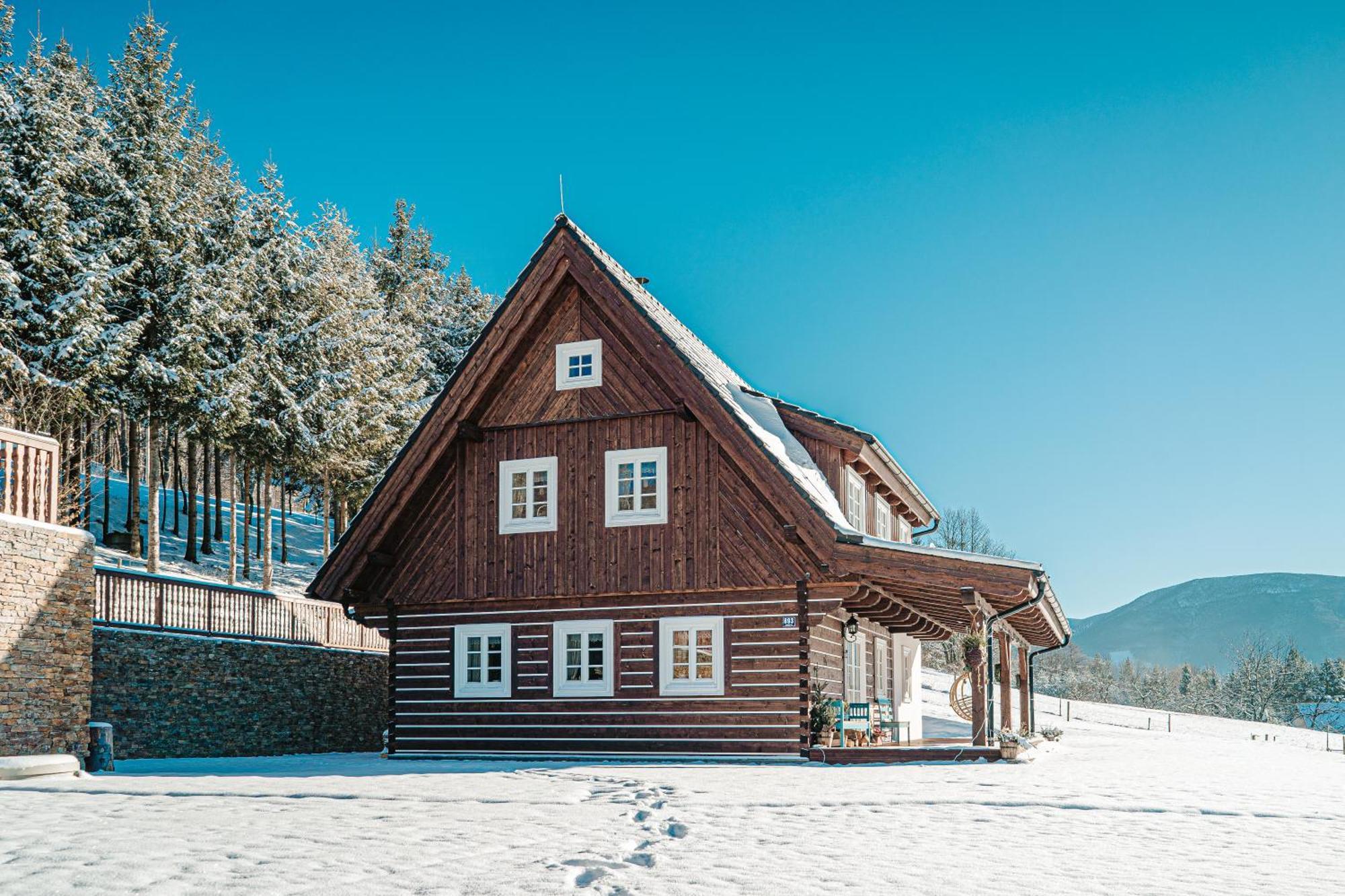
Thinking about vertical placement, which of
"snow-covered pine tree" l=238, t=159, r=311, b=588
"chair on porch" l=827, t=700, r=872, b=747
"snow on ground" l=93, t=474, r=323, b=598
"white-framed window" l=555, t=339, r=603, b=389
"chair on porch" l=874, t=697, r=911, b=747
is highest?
"snow-covered pine tree" l=238, t=159, r=311, b=588

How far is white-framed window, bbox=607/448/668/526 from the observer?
20562mm

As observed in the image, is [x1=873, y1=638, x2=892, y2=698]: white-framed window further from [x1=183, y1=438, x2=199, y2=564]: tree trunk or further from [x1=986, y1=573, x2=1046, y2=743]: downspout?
[x1=183, y1=438, x2=199, y2=564]: tree trunk

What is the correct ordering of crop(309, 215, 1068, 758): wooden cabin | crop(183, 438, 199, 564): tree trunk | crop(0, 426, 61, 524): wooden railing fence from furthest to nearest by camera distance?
crop(183, 438, 199, 564): tree trunk < crop(309, 215, 1068, 758): wooden cabin < crop(0, 426, 61, 524): wooden railing fence

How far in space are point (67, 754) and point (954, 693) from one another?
14.9m

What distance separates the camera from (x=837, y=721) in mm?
19266

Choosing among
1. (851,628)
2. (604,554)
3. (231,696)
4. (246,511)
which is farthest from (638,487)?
(246,511)

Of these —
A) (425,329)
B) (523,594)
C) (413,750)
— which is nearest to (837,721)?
(523,594)

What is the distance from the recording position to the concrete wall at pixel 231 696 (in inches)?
787

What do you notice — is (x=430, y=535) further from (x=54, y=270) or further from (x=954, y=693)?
(x=54, y=270)

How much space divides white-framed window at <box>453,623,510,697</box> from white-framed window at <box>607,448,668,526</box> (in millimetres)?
3011

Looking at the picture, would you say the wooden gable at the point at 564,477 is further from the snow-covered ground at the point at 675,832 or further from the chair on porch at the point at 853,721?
the snow-covered ground at the point at 675,832

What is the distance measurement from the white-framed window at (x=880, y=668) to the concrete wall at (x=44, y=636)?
1441cm

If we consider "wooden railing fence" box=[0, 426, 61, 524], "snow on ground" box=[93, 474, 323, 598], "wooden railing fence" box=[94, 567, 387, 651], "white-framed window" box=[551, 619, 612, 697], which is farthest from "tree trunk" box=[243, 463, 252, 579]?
"wooden railing fence" box=[0, 426, 61, 524]

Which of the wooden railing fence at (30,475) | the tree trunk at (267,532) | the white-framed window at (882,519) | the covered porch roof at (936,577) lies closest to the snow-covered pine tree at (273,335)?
the tree trunk at (267,532)
